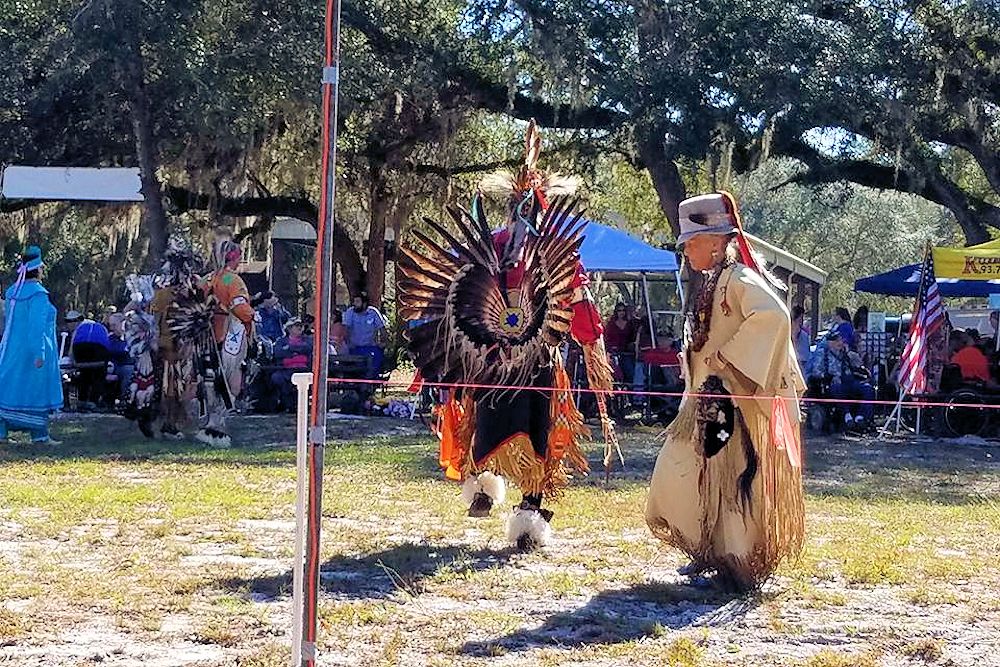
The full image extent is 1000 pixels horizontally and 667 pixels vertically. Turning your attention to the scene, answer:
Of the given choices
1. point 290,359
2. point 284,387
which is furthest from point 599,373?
point 284,387

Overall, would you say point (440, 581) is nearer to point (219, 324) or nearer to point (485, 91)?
point (219, 324)

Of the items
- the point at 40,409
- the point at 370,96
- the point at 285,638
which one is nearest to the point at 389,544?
the point at 285,638

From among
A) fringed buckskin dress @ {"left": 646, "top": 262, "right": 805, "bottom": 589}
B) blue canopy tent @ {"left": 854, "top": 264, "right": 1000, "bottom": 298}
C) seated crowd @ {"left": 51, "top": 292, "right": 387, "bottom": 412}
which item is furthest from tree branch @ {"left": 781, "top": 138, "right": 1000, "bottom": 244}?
fringed buckskin dress @ {"left": 646, "top": 262, "right": 805, "bottom": 589}

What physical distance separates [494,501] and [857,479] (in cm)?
431

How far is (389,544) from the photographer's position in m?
6.18

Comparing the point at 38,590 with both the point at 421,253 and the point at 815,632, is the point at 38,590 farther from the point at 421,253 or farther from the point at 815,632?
the point at 815,632

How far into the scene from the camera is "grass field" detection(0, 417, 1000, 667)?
4312mm

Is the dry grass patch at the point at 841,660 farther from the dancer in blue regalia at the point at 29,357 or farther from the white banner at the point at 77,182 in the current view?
the white banner at the point at 77,182

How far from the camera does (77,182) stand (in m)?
15.8

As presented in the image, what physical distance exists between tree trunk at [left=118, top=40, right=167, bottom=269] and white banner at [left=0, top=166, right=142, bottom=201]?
18 centimetres

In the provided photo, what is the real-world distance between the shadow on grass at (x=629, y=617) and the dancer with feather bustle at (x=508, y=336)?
38.3 inches

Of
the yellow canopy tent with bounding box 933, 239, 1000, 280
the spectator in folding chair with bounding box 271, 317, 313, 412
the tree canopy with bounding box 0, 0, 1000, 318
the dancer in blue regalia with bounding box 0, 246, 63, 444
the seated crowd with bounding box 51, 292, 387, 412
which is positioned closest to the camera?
the dancer in blue regalia with bounding box 0, 246, 63, 444

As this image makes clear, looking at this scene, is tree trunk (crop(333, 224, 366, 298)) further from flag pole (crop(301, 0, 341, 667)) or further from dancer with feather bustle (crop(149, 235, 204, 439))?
flag pole (crop(301, 0, 341, 667))

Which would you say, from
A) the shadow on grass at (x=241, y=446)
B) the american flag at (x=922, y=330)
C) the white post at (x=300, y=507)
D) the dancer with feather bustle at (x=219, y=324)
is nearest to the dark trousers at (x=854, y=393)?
the american flag at (x=922, y=330)
